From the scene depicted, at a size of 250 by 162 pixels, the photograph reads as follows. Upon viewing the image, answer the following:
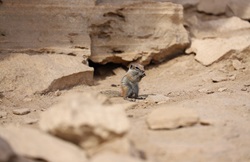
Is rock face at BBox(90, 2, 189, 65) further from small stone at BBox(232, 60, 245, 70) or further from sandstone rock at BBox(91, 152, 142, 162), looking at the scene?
sandstone rock at BBox(91, 152, 142, 162)

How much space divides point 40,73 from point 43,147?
376cm

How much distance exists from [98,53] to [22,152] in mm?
4881

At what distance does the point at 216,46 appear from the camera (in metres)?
8.21

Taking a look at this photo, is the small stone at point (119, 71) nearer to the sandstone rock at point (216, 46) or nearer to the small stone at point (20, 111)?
the sandstone rock at point (216, 46)

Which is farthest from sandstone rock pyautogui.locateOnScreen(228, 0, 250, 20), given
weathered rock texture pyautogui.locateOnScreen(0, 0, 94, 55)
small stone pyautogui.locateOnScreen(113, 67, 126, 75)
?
weathered rock texture pyautogui.locateOnScreen(0, 0, 94, 55)

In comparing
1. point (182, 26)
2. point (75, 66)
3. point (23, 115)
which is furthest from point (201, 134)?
point (182, 26)

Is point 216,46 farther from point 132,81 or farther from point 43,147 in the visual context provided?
point 43,147

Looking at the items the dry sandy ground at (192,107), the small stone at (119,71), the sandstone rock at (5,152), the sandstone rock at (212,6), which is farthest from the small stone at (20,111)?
the sandstone rock at (212,6)

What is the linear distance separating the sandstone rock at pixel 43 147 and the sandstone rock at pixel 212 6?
257 inches

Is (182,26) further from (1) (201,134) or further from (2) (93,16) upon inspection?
(1) (201,134)

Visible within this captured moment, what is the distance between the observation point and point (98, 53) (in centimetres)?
797

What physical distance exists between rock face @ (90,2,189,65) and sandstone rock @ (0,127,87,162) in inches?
183

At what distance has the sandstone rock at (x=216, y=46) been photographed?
7.99 meters

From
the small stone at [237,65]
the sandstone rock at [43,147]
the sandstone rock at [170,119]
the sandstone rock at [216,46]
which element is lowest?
the small stone at [237,65]
